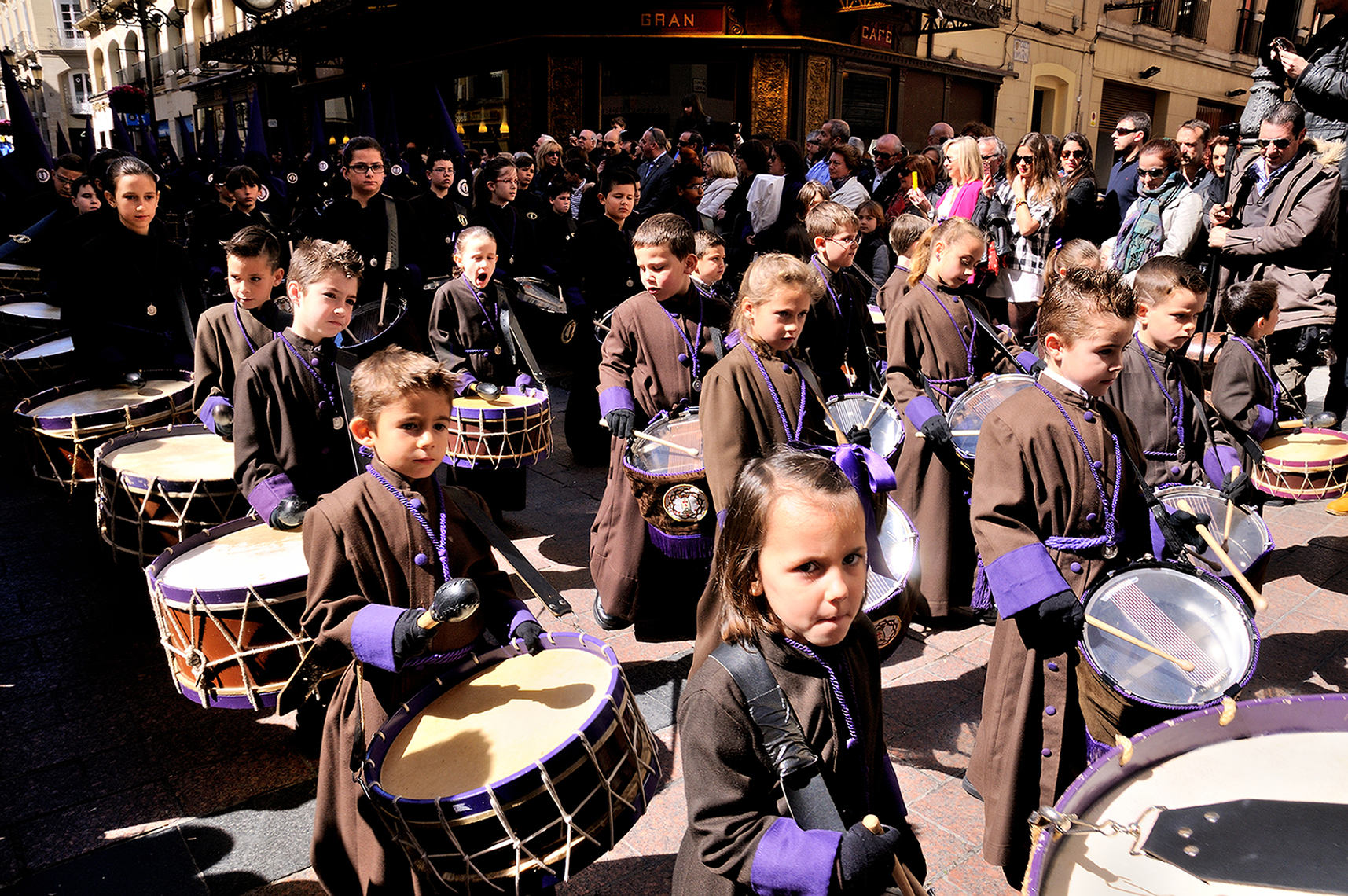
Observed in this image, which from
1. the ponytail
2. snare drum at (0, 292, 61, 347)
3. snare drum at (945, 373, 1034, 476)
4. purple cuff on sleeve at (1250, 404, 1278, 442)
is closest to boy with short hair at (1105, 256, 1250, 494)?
snare drum at (945, 373, 1034, 476)

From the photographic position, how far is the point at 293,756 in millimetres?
3166

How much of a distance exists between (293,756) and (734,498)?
237 cm

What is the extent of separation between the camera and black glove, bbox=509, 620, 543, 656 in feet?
7.08

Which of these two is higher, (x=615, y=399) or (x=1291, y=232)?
(x=1291, y=232)

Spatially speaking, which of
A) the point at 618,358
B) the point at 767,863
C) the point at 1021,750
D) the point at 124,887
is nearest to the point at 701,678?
the point at 767,863

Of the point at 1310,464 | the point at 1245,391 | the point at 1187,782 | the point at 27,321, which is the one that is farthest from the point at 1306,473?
the point at 27,321

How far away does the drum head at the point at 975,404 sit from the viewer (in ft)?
11.9

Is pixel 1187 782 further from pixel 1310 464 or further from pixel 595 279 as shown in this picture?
pixel 595 279

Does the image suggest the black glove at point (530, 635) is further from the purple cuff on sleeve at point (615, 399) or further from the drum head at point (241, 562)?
the purple cuff on sleeve at point (615, 399)

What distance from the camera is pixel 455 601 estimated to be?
1930 mm

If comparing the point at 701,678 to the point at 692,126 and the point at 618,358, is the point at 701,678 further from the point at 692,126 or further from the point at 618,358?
the point at 692,126

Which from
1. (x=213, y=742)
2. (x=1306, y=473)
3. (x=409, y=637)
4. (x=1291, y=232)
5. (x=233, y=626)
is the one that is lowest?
(x=213, y=742)

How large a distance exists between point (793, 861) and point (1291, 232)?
6212 millimetres

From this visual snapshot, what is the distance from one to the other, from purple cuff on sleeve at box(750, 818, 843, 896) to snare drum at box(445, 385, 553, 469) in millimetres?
3239
